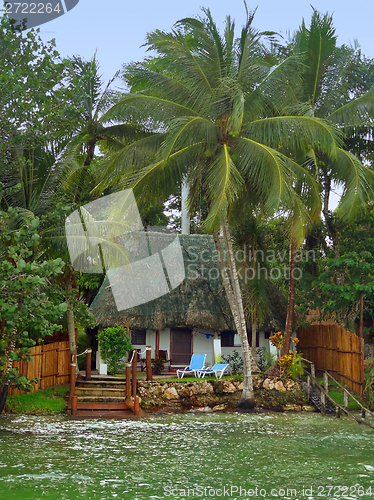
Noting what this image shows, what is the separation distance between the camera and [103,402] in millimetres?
14336

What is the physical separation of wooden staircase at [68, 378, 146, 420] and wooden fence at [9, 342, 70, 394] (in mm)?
720

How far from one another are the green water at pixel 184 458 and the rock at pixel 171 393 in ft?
6.34

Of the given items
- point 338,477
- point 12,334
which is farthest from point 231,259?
point 338,477

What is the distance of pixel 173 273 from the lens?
19.7 metres

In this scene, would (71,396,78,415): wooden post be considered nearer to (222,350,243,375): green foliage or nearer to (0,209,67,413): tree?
(0,209,67,413): tree

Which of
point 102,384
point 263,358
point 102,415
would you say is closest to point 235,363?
point 263,358

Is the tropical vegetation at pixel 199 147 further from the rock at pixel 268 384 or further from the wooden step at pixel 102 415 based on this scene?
the wooden step at pixel 102 415

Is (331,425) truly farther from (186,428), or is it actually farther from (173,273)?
(173,273)

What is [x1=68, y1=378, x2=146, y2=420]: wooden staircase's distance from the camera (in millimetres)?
13680

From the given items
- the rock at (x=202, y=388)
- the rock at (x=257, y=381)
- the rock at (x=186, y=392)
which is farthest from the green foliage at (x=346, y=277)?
the rock at (x=186, y=392)

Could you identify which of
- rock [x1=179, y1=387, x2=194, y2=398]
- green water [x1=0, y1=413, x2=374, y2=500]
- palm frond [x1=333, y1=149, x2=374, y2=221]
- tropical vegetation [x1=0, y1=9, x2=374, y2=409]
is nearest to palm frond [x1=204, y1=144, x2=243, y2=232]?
tropical vegetation [x1=0, y1=9, x2=374, y2=409]

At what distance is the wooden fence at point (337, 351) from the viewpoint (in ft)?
49.5

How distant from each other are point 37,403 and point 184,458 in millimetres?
5750
